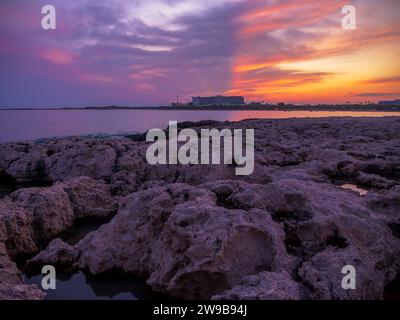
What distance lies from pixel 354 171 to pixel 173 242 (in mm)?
6543

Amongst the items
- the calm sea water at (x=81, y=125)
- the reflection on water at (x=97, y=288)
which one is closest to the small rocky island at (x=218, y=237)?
the reflection on water at (x=97, y=288)

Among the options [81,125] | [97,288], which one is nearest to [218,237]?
[97,288]

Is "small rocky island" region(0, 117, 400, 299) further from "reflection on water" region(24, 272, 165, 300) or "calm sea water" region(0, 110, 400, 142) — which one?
"calm sea water" region(0, 110, 400, 142)

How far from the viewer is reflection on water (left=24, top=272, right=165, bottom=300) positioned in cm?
456

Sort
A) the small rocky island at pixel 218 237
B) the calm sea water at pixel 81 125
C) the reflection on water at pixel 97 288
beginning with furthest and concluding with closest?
the calm sea water at pixel 81 125, the reflection on water at pixel 97 288, the small rocky island at pixel 218 237

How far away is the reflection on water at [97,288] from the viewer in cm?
456

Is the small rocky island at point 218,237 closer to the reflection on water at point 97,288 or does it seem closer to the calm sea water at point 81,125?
the reflection on water at point 97,288

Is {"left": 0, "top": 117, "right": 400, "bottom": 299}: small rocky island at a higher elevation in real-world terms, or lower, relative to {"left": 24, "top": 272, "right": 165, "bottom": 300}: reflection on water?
higher

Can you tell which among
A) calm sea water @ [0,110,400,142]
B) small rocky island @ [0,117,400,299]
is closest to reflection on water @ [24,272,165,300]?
small rocky island @ [0,117,400,299]

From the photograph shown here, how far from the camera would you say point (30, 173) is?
11.9 meters

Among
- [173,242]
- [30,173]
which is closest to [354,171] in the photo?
[173,242]
